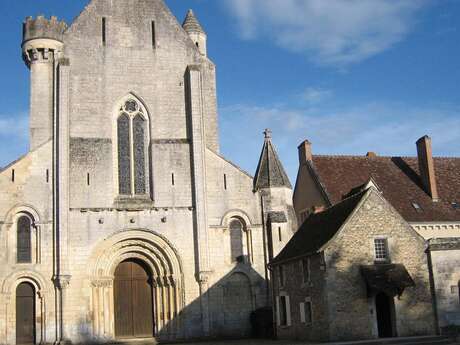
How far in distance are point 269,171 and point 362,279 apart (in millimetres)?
9186

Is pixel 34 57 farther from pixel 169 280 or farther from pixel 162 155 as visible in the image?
pixel 169 280

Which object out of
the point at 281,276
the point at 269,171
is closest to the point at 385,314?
the point at 281,276

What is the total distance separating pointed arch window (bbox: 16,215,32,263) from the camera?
3070 centimetres

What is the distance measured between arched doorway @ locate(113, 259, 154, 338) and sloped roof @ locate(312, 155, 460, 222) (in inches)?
444

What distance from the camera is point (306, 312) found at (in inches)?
1099

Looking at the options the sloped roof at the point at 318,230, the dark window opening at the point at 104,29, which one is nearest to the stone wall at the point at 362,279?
the sloped roof at the point at 318,230

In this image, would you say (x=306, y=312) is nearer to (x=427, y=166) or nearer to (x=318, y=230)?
(x=318, y=230)

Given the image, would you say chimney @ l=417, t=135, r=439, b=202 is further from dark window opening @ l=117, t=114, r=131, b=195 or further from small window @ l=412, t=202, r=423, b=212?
dark window opening @ l=117, t=114, r=131, b=195

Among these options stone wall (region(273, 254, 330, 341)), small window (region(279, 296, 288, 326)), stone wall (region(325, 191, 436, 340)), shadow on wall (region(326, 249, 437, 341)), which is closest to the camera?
shadow on wall (region(326, 249, 437, 341))

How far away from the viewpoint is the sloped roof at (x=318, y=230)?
27.6 meters

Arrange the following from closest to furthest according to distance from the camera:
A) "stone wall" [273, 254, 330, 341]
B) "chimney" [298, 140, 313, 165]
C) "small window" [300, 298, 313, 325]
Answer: "stone wall" [273, 254, 330, 341], "small window" [300, 298, 313, 325], "chimney" [298, 140, 313, 165]

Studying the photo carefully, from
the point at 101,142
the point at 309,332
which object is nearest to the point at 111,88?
the point at 101,142

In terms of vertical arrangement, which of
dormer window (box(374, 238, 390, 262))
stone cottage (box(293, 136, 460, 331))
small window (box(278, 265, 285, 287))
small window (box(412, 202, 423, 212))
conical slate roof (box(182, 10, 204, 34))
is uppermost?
conical slate roof (box(182, 10, 204, 34))

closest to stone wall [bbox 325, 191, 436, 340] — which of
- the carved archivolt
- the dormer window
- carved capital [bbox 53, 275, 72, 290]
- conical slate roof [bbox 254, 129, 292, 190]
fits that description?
the dormer window
